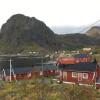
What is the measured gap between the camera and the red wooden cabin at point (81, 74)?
55.7 m

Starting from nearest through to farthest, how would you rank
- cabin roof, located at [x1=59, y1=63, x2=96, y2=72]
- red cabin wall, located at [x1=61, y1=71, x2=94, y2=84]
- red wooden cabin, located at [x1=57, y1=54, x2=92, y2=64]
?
red cabin wall, located at [x1=61, y1=71, x2=94, y2=84] < cabin roof, located at [x1=59, y1=63, x2=96, y2=72] < red wooden cabin, located at [x1=57, y1=54, x2=92, y2=64]

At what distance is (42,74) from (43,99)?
47904mm

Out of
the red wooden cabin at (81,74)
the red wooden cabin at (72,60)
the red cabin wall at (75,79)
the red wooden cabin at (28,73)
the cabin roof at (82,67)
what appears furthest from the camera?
the red wooden cabin at (72,60)

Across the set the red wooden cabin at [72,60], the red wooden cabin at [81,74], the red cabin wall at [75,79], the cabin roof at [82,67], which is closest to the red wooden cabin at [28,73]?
the red wooden cabin at [72,60]

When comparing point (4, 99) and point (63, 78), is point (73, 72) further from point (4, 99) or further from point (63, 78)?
point (4, 99)

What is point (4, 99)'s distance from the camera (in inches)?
1649

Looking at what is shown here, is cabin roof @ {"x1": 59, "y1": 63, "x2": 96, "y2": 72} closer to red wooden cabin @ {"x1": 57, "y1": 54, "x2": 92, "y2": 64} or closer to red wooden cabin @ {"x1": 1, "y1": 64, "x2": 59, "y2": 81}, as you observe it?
red wooden cabin @ {"x1": 1, "y1": 64, "x2": 59, "y2": 81}

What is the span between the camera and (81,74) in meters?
58.1

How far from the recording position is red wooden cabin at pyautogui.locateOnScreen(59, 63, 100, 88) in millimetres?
55659

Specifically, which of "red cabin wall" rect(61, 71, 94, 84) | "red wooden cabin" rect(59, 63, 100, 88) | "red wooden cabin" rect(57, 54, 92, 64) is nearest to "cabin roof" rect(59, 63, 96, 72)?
"red wooden cabin" rect(59, 63, 100, 88)

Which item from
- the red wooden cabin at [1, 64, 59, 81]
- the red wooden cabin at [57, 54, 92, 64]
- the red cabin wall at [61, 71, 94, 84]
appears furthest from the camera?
the red wooden cabin at [57, 54, 92, 64]

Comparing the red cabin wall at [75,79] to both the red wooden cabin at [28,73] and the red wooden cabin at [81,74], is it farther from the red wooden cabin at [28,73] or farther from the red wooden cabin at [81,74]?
the red wooden cabin at [28,73]

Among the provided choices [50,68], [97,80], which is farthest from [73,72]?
[50,68]

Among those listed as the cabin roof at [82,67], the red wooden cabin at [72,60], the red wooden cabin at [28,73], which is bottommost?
the red wooden cabin at [28,73]
